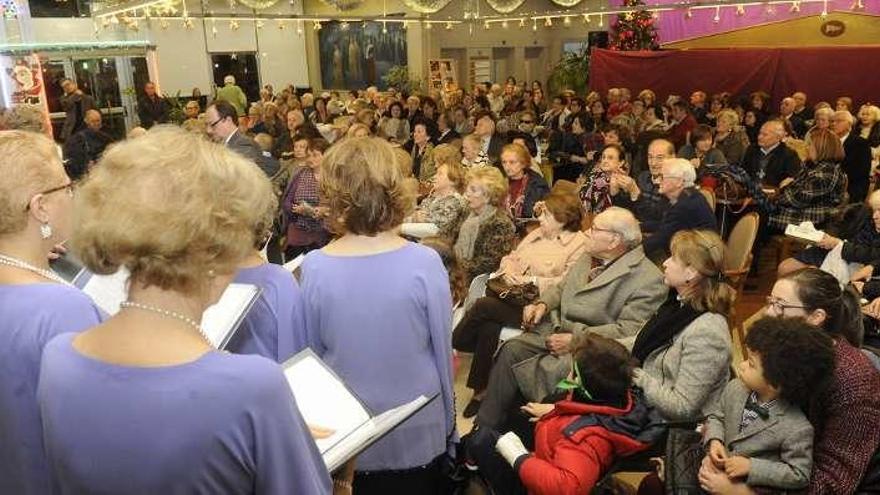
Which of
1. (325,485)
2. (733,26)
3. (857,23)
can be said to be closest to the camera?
(325,485)

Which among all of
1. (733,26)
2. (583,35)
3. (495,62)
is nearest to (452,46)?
(495,62)

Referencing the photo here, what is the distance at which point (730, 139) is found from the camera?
741cm

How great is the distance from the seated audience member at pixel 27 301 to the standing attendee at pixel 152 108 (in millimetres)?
11139

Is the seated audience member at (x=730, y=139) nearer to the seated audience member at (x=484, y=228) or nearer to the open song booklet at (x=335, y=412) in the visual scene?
the seated audience member at (x=484, y=228)

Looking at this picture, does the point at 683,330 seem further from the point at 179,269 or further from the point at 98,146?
the point at 98,146

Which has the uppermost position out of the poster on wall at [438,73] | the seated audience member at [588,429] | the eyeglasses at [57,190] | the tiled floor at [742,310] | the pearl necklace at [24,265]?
the poster on wall at [438,73]

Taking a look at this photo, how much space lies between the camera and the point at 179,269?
1026 mm

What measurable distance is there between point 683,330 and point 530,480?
0.90 m

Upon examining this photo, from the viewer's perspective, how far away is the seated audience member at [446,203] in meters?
4.92

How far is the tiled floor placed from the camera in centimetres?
386

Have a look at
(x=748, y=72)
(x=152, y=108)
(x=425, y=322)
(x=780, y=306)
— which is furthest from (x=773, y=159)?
(x=152, y=108)

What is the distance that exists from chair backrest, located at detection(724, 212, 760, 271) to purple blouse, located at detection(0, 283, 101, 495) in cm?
405

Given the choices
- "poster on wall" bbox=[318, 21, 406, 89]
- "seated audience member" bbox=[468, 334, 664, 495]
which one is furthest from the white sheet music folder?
"poster on wall" bbox=[318, 21, 406, 89]

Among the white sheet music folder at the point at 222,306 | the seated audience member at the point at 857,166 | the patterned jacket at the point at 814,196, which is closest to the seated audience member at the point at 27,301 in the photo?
the white sheet music folder at the point at 222,306
